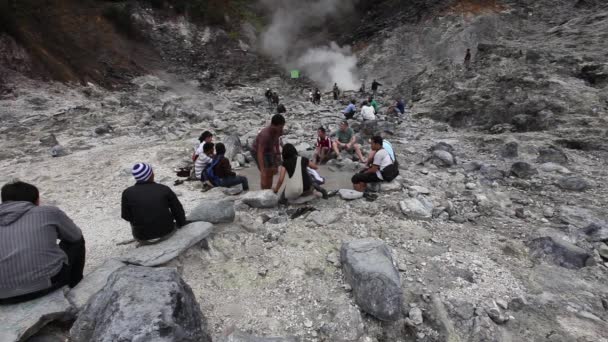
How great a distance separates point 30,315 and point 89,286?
493mm

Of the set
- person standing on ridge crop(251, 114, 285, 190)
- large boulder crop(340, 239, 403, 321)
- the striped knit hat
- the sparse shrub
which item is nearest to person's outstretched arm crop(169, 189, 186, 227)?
the striped knit hat

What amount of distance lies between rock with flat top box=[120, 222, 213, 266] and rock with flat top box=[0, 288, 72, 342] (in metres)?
0.69

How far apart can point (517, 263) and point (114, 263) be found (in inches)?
173

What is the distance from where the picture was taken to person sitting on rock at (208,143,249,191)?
5.90 m

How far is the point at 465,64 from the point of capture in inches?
545

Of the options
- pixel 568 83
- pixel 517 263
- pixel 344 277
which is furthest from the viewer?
pixel 568 83

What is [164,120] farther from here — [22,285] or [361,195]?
[22,285]

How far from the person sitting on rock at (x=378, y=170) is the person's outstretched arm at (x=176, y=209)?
121 inches

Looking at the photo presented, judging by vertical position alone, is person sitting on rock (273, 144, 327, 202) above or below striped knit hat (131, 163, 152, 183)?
below

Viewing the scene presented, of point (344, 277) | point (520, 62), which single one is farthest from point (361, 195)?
point (520, 62)

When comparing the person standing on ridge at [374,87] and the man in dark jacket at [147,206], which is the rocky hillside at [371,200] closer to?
the man in dark jacket at [147,206]

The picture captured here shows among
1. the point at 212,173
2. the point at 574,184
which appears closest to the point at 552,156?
the point at 574,184

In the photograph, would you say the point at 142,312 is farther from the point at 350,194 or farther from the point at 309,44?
the point at 309,44

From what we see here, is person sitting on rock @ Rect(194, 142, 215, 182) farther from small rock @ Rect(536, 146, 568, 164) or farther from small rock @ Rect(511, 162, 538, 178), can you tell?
small rock @ Rect(536, 146, 568, 164)
